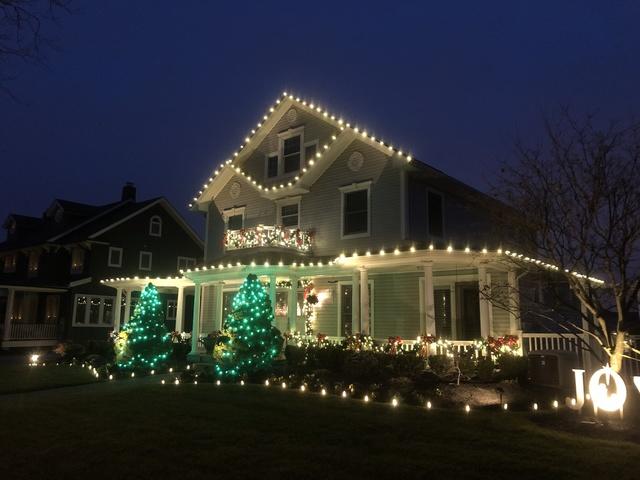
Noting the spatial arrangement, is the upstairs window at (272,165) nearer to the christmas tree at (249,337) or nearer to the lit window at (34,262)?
the christmas tree at (249,337)

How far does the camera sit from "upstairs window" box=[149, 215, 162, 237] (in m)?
31.6

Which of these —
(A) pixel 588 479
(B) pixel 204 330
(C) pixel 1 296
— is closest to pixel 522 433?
(A) pixel 588 479

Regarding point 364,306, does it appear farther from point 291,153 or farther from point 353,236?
point 291,153

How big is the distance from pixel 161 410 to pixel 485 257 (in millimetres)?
8274

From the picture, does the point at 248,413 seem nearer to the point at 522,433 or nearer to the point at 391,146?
the point at 522,433

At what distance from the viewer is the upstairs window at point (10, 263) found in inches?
1268

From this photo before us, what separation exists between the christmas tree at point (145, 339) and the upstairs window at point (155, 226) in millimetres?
16675

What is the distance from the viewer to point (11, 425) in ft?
25.0

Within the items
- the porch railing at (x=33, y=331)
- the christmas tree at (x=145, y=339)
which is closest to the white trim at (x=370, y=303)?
the christmas tree at (x=145, y=339)

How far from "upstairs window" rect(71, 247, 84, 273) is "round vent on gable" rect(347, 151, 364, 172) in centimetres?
1914

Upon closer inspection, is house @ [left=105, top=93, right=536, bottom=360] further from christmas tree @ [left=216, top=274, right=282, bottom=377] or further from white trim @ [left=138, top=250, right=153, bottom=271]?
white trim @ [left=138, top=250, right=153, bottom=271]

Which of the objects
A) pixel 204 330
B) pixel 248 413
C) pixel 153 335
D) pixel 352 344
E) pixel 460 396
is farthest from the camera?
pixel 204 330

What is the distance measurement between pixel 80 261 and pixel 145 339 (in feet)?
52.8

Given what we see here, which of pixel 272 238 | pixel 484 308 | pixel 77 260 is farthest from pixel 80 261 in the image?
pixel 484 308
